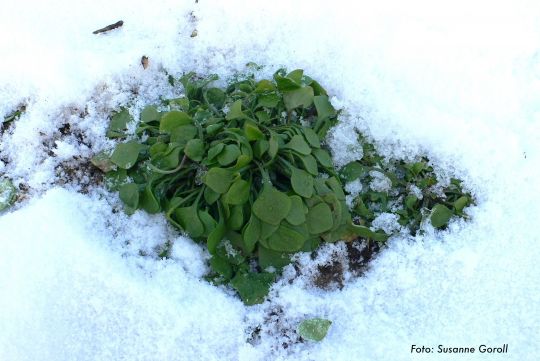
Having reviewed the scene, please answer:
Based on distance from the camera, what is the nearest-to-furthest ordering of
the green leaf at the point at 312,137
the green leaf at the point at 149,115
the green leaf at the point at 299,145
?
the green leaf at the point at 299,145 < the green leaf at the point at 312,137 < the green leaf at the point at 149,115

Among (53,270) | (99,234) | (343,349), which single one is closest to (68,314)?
(53,270)

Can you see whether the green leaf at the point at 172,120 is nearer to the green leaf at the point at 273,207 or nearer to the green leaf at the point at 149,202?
the green leaf at the point at 149,202

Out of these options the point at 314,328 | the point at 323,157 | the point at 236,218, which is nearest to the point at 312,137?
the point at 323,157

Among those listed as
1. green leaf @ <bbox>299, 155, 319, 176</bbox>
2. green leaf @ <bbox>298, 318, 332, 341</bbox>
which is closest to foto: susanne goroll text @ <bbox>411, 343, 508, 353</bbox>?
green leaf @ <bbox>298, 318, 332, 341</bbox>

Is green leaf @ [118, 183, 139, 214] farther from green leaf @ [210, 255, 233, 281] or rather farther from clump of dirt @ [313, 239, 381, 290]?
clump of dirt @ [313, 239, 381, 290]

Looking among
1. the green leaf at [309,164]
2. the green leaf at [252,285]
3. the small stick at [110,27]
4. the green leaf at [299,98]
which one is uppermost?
the small stick at [110,27]

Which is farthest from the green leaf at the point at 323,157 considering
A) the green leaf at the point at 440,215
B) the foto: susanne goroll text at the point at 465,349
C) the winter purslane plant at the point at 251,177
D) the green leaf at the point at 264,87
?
the foto: susanne goroll text at the point at 465,349

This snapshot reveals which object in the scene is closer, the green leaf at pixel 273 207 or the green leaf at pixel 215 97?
the green leaf at pixel 273 207

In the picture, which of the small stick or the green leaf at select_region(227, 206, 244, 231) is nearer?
the green leaf at select_region(227, 206, 244, 231)
